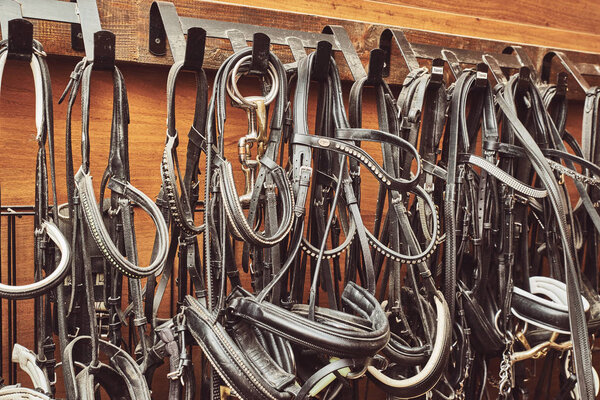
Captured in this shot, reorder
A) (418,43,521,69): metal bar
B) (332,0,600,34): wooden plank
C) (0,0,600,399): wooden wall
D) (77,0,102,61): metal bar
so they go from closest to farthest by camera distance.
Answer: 1. (77,0,102,61): metal bar
2. (0,0,600,399): wooden wall
3. (418,43,521,69): metal bar
4. (332,0,600,34): wooden plank

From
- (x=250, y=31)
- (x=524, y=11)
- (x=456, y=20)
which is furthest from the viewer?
(x=524, y=11)

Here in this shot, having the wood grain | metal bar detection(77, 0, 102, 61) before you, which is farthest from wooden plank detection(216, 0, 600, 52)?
metal bar detection(77, 0, 102, 61)

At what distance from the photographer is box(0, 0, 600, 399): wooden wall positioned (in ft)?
3.81

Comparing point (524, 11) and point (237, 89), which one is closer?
point (237, 89)

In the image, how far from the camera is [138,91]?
1.28m

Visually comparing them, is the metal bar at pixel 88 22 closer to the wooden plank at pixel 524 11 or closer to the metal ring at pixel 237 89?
the metal ring at pixel 237 89

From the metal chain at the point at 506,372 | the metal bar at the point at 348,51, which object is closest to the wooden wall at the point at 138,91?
the metal bar at the point at 348,51

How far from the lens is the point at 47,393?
0.94m

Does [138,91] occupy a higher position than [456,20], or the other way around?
[456,20]

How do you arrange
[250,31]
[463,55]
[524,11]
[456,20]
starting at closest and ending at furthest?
[250,31] → [463,55] → [456,20] → [524,11]

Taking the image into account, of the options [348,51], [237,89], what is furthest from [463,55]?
[237,89]

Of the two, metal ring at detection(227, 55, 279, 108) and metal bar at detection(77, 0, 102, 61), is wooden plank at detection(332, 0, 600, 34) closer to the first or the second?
metal ring at detection(227, 55, 279, 108)

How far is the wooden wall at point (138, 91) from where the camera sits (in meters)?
1.16

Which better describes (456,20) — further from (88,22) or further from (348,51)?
(88,22)
